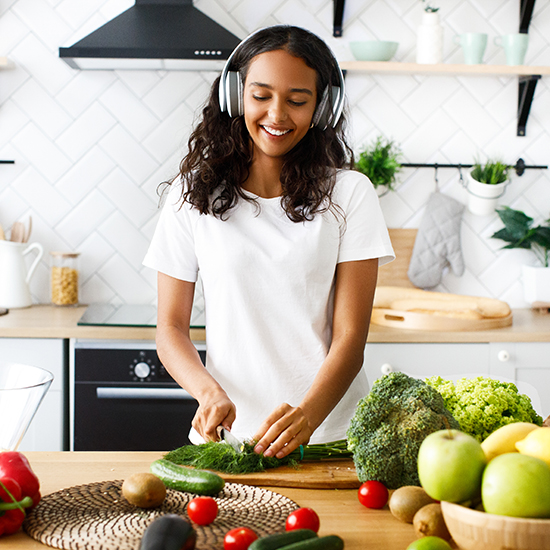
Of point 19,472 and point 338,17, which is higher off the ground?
point 338,17

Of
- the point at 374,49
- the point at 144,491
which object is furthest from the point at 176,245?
the point at 374,49

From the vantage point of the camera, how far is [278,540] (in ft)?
2.42

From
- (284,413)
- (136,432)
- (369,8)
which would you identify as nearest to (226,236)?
(284,413)

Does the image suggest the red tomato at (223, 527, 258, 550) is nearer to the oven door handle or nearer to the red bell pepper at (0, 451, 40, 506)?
the red bell pepper at (0, 451, 40, 506)

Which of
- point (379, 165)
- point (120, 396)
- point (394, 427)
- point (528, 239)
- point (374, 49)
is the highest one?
point (374, 49)

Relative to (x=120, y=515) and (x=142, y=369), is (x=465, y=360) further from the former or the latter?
(x=120, y=515)

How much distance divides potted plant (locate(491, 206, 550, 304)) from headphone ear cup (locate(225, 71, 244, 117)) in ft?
5.31

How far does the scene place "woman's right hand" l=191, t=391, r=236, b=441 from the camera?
1.12 metres

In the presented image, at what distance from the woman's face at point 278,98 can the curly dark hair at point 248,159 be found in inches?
1.3

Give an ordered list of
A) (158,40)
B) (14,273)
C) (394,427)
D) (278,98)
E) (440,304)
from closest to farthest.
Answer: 1. (394,427)
2. (278,98)
3. (158,40)
4. (440,304)
5. (14,273)

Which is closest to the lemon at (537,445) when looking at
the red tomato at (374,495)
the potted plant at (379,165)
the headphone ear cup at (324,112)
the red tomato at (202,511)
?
the red tomato at (374,495)

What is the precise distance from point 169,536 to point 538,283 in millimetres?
2266

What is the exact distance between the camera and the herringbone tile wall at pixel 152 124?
2588mm

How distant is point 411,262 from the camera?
2.69 m
